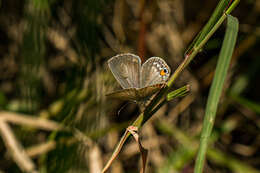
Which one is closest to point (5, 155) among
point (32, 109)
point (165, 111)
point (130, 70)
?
point (32, 109)

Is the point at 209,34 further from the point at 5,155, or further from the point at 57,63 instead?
the point at 57,63

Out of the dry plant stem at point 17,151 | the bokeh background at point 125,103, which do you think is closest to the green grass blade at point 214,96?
the bokeh background at point 125,103

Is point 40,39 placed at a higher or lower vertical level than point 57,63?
lower

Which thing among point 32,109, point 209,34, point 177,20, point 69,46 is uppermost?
point 69,46

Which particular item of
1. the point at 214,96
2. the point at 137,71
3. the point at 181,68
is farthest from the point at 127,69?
the point at 214,96

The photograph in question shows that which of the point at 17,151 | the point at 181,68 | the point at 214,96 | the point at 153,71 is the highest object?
the point at 17,151

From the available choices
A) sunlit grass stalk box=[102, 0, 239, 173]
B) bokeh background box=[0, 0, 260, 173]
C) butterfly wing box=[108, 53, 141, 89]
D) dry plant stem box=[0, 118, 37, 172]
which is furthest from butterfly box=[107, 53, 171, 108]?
dry plant stem box=[0, 118, 37, 172]

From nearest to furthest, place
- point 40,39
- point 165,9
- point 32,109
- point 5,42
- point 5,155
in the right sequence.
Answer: point 40,39 → point 32,109 → point 5,155 → point 165,9 → point 5,42

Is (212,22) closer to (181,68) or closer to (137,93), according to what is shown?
(181,68)
